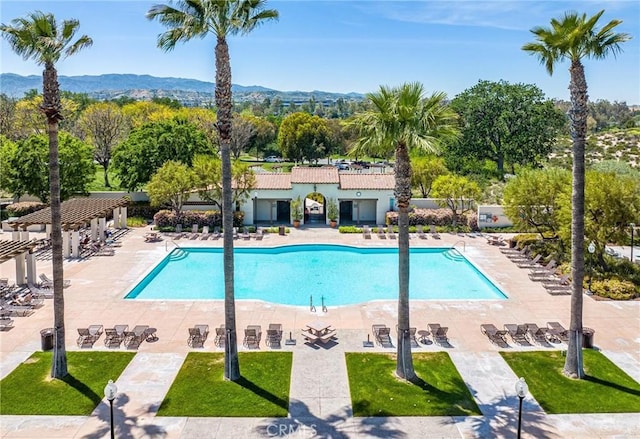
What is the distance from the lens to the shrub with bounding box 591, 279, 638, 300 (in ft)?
75.1

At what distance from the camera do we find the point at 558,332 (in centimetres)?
1861

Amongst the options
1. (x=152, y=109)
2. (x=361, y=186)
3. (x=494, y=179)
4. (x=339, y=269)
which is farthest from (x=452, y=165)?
(x=152, y=109)

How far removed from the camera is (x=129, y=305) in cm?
2228

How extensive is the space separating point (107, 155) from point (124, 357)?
43.7m

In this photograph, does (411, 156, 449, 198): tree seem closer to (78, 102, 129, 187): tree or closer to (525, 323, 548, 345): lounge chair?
(525, 323, 548, 345): lounge chair

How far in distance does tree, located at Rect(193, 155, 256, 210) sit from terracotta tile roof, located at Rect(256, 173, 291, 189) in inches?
71.5

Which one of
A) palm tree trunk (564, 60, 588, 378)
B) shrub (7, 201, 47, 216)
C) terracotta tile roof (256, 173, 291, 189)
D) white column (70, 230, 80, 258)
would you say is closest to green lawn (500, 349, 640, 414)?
palm tree trunk (564, 60, 588, 378)

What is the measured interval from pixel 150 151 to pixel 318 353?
29602mm

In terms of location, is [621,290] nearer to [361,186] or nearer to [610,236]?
[610,236]

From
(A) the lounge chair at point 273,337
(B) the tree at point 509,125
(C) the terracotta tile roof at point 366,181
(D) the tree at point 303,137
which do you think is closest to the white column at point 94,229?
(C) the terracotta tile roof at point 366,181

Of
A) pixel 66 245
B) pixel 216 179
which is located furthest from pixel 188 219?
pixel 66 245

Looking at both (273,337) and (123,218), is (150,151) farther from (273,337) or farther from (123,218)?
(273,337)

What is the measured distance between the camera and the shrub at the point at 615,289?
22.9 m

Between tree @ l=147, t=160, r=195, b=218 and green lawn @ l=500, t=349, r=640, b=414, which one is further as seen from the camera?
tree @ l=147, t=160, r=195, b=218
